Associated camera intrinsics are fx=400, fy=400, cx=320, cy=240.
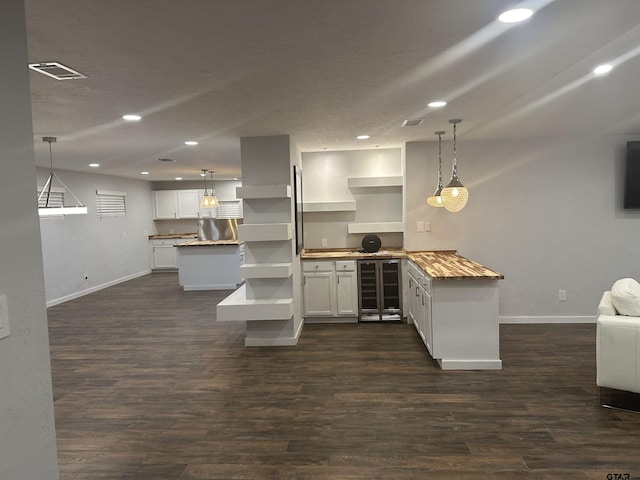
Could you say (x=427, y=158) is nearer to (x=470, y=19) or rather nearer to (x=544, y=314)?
(x=544, y=314)

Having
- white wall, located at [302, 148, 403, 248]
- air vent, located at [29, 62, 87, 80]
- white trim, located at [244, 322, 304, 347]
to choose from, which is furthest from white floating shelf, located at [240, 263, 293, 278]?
air vent, located at [29, 62, 87, 80]

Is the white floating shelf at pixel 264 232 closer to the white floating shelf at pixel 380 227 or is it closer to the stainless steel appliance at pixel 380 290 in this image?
the stainless steel appliance at pixel 380 290

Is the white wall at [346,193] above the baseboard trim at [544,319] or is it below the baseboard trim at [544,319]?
above

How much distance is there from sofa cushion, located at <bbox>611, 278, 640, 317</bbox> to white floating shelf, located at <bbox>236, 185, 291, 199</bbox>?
3067 mm

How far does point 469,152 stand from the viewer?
17.0 feet

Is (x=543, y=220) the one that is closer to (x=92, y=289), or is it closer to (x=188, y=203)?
(x=92, y=289)

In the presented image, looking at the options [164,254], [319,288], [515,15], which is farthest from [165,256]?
[515,15]

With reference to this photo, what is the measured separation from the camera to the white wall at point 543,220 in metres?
5.02

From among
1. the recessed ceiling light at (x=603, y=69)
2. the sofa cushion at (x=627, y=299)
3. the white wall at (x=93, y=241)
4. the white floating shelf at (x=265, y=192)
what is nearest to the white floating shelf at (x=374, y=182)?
the white floating shelf at (x=265, y=192)

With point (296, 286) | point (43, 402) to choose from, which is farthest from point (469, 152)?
point (43, 402)

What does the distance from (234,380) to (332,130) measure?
2.70 m

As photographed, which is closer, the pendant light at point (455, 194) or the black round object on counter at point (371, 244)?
the pendant light at point (455, 194)

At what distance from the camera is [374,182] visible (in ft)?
19.0

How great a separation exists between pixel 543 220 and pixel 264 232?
3.55 metres
